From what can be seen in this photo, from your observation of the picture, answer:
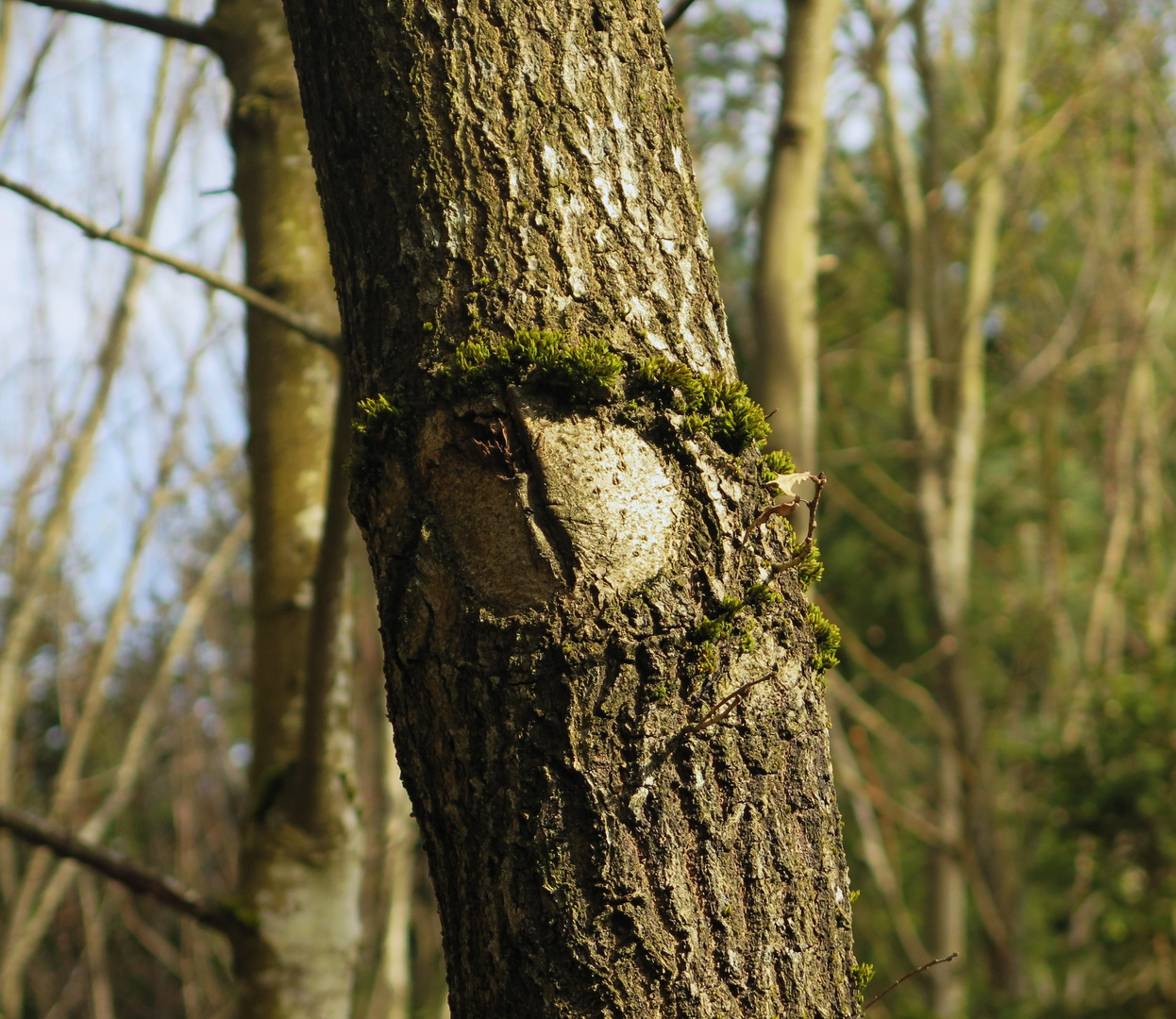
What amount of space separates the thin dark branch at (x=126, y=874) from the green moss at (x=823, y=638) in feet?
5.29

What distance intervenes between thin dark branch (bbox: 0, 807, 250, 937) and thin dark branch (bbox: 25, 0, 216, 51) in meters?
1.55

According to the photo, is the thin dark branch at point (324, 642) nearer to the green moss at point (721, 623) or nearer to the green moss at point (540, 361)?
the green moss at point (540, 361)

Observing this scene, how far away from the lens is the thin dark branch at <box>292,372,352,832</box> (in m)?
1.82

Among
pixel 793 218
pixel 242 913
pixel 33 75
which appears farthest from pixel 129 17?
pixel 33 75

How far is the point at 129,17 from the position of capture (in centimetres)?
191

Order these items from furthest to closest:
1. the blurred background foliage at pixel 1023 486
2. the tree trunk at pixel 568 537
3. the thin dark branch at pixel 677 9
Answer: the blurred background foliage at pixel 1023 486
the thin dark branch at pixel 677 9
the tree trunk at pixel 568 537

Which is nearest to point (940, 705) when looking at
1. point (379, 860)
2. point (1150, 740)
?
point (1150, 740)

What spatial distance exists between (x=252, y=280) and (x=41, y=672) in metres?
5.14

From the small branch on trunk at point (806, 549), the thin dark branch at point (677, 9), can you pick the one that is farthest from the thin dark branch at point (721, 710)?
the thin dark branch at point (677, 9)

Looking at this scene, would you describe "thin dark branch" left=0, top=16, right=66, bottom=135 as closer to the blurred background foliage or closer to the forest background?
the forest background

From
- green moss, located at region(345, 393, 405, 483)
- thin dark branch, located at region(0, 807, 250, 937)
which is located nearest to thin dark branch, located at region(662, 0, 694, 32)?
green moss, located at region(345, 393, 405, 483)

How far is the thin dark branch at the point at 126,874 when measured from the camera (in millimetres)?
2006

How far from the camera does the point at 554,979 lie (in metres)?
0.90

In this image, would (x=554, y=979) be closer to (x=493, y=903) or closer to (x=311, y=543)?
(x=493, y=903)
